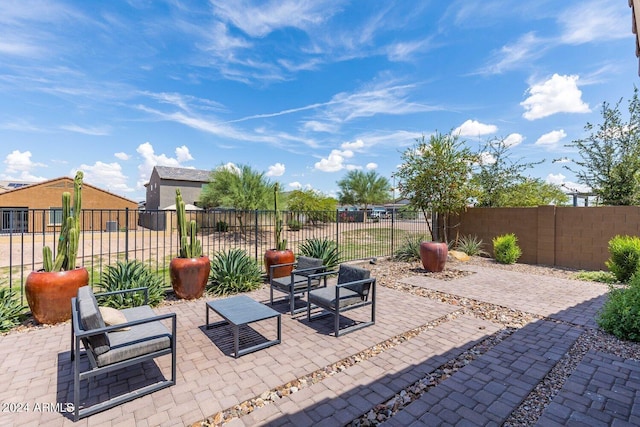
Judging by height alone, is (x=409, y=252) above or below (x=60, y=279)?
below

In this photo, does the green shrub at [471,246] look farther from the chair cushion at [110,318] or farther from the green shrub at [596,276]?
the chair cushion at [110,318]

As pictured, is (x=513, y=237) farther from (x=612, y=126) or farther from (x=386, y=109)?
(x=386, y=109)

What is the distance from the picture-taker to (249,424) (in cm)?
232

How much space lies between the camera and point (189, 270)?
552 cm

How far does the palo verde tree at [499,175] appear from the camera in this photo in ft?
40.5

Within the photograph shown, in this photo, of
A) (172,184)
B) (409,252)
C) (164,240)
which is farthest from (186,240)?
(172,184)

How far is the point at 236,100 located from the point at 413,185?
1101cm

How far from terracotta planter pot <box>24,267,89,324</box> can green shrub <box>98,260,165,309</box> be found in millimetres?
533

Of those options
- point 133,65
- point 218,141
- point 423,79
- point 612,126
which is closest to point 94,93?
point 133,65

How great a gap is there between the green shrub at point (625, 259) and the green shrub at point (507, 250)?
2.63 m

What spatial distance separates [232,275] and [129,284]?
1914 mm

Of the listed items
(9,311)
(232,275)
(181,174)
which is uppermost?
(181,174)

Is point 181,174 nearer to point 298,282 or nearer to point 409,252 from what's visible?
point 409,252

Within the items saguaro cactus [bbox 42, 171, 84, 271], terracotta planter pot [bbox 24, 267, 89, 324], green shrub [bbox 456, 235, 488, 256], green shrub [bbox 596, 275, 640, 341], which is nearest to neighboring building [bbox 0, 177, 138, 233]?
saguaro cactus [bbox 42, 171, 84, 271]
